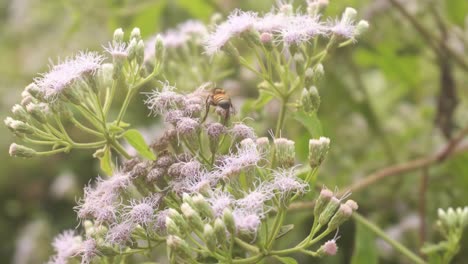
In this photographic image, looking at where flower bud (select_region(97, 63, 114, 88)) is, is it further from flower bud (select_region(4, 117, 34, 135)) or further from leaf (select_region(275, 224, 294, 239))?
leaf (select_region(275, 224, 294, 239))

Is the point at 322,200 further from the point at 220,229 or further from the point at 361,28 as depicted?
the point at 361,28

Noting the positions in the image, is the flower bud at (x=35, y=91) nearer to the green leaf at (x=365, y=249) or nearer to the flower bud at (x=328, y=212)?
the flower bud at (x=328, y=212)

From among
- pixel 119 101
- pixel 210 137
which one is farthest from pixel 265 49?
pixel 119 101

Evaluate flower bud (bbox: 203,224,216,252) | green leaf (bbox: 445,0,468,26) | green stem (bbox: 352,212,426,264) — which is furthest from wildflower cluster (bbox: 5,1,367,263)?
green leaf (bbox: 445,0,468,26)

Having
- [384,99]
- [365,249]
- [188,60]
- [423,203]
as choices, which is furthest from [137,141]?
[384,99]

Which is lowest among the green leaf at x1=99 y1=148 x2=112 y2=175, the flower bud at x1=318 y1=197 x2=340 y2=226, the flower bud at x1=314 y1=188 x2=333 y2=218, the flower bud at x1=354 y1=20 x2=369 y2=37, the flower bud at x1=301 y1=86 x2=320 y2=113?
the flower bud at x1=318 y1=197 x2=340 y2=226

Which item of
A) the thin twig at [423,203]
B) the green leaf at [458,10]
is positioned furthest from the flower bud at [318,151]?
the green leaf at [458,10]

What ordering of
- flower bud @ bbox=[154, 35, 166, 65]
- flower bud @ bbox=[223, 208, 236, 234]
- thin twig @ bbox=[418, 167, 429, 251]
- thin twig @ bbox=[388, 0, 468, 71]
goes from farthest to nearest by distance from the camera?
1. thin twig @ bbox=[388, 0, 468, 71]
2. thin twig @ bbox=[418, 167, 429, 251]
3. flower bud @ bbox=[154, 35, 166, 65]
4. flower bud @ bbox=[223, 208, 236, 234]

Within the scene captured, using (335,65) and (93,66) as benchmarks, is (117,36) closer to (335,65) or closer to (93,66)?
(93,66)
